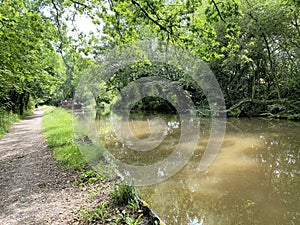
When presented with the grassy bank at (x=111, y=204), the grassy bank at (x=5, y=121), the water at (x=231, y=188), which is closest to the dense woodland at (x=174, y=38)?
the grassy bank at (x=5, y=121)

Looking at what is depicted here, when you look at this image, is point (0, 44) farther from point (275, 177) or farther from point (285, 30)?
point (285, 30)

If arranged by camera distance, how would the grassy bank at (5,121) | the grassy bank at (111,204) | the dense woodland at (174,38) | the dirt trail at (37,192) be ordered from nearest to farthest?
the grassy bank at (111,204) < the dirt trail at (37,192) < the dense woodland at (174,38) < the grassy bank at (5,121)

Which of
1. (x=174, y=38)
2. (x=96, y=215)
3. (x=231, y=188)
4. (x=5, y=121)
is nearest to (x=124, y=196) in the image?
(x=96, y=215)

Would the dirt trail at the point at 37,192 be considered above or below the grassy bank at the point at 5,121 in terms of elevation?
below

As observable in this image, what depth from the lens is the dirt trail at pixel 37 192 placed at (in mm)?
3002

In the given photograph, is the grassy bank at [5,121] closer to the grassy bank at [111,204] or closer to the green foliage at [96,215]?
Answer: the grassy bank at [111,204]

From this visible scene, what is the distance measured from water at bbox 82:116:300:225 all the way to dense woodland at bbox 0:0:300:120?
2.27m

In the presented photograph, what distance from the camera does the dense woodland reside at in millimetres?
3422

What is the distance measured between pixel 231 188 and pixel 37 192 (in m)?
3.25

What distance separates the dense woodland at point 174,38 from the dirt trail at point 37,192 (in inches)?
89.3

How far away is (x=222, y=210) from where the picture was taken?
3.45m

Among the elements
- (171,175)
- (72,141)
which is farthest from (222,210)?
(72,141)

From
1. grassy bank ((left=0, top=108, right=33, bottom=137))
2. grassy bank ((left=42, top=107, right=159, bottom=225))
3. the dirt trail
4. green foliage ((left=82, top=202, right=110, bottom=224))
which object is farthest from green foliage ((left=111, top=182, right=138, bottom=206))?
grassy bank ((left=0, top=108, right=33, bottom=137))

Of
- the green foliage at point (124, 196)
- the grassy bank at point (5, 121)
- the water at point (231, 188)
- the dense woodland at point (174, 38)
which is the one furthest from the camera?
the grassy bank at point (5, 121)
